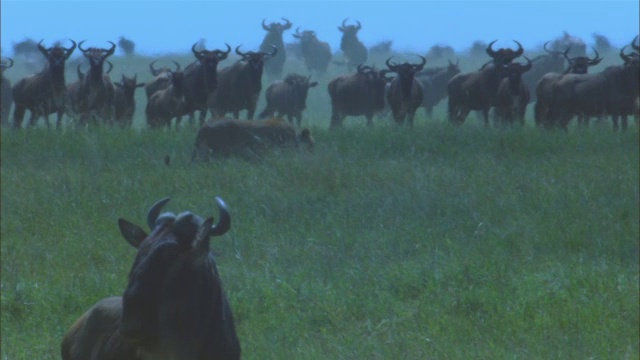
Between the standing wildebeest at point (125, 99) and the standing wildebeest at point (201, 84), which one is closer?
the standing wildebeest at point (201, 84)

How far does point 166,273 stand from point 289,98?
25.4 meters

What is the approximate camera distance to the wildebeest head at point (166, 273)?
18.1ft

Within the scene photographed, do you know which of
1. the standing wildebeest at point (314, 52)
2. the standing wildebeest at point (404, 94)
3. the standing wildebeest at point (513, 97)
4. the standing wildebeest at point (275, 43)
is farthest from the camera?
the standing wildebeest at point (314, 52)

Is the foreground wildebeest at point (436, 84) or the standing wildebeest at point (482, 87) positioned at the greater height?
the standing wildebeest at point (482, 87)

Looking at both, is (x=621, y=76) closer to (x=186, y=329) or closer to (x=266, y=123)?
(x=266, y=123)

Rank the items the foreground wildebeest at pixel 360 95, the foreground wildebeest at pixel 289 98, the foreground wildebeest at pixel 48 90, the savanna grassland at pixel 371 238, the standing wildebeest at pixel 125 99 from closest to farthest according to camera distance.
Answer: the savanna grassland at pixel 371 238
the foreground wildebeest at pixel 48 90
the standing wildebeest at pixel 125 99
the foreground wildebeest at pixel 360 95
the foreground wildebeest at pixel 289 98

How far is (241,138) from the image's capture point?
17.5m

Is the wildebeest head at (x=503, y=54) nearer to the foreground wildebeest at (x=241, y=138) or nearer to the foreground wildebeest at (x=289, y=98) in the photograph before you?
the foreground wildebeest at (x=289, y=98)

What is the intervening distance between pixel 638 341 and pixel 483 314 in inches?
44.0

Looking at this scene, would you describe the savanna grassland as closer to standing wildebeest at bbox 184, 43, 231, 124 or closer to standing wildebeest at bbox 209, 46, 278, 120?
standing wildebeest at bbox 184, 43, 231, 124

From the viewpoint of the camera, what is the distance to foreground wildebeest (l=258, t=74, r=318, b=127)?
100 feet

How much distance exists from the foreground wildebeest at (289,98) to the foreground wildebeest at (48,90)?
697 cm

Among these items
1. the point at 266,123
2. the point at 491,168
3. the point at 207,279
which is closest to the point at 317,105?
the point at 266,123

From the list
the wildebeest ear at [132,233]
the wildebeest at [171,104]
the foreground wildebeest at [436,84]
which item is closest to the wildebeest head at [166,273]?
the wildebeest ear at [132,233]
